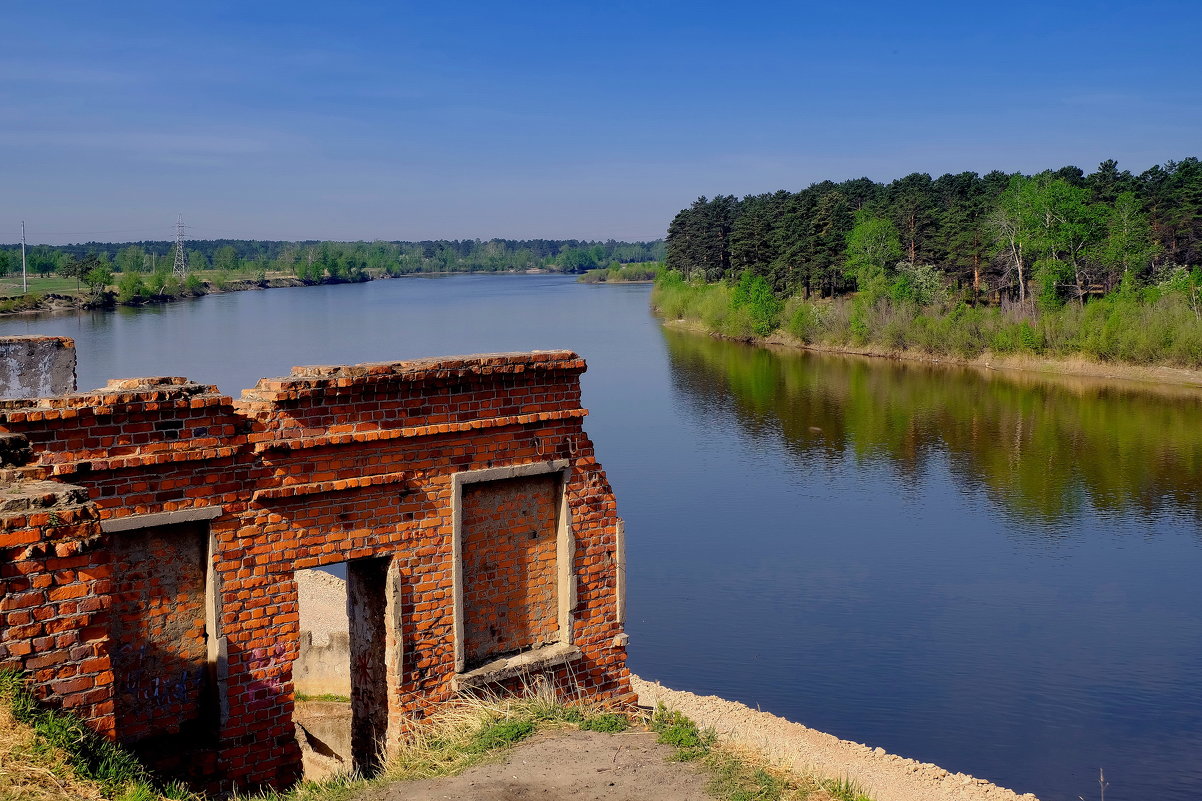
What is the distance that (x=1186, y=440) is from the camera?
111 feet

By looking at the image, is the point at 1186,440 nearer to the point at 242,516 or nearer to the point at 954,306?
the point at 954,306

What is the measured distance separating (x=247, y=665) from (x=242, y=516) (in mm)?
1059

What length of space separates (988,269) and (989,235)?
2.87m

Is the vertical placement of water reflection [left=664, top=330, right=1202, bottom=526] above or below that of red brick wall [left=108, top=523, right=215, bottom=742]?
below

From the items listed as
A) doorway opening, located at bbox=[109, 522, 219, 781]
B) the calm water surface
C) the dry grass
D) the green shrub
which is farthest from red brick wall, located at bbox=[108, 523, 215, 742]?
the calm water surface

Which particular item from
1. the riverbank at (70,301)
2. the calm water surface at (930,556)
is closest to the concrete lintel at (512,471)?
the calm water surface at (930,556)

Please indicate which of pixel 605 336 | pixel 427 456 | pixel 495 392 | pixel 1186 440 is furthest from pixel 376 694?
pixel 605 336

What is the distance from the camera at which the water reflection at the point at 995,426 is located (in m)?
28.5

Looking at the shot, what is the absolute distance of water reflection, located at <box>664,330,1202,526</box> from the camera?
28.5 m

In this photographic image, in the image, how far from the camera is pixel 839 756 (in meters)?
14.2

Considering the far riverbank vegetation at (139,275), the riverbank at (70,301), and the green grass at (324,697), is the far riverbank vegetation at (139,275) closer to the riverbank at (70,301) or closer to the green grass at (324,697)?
the riverbank at (70,301)

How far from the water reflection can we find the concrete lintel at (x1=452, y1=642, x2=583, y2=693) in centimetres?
1962

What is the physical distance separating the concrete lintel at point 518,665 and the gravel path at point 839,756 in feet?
12.2

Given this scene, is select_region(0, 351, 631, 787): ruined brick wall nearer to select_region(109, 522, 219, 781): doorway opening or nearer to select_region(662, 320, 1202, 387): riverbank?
select_region(109, 522, 219, 781): doorway opening
